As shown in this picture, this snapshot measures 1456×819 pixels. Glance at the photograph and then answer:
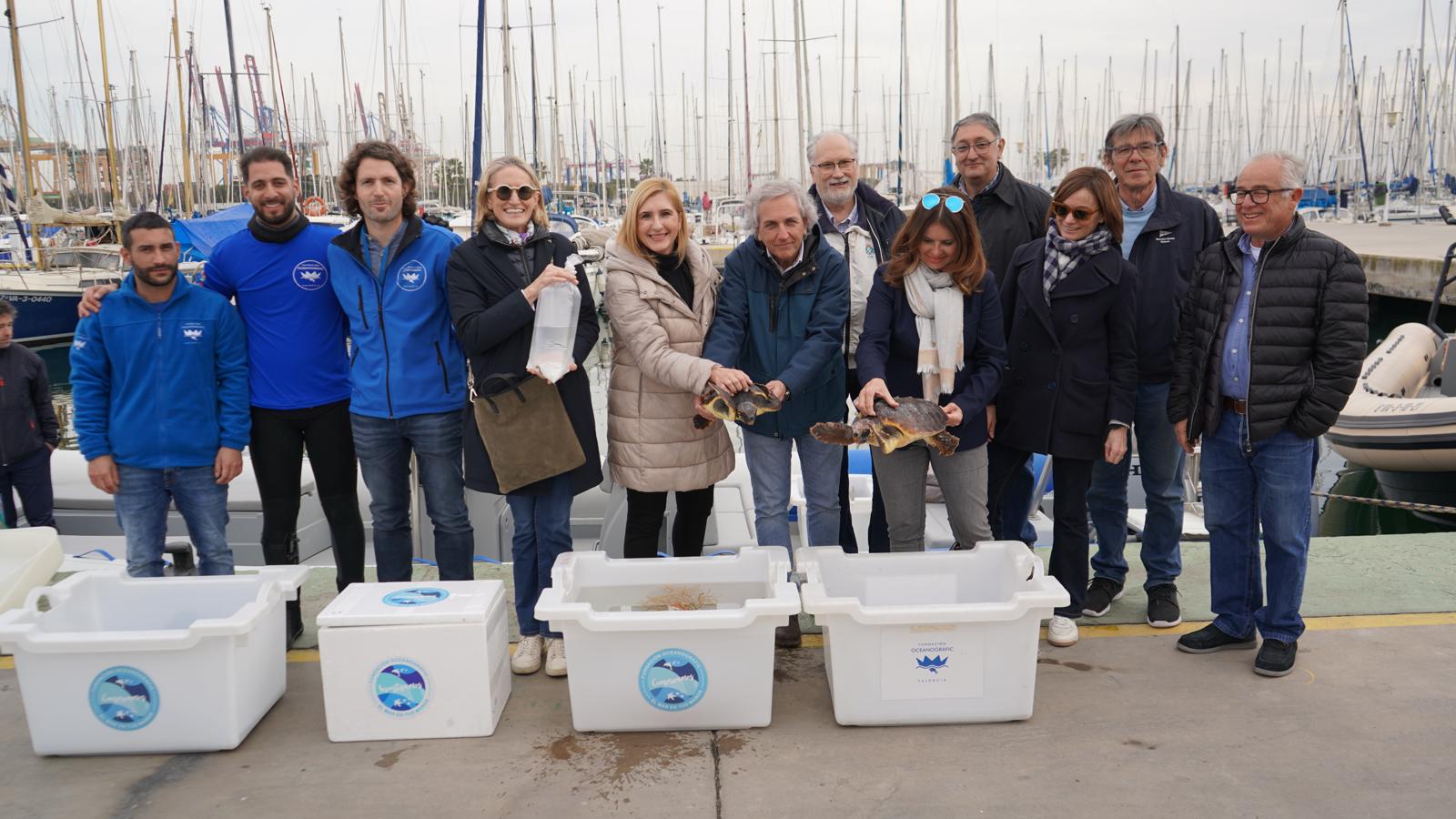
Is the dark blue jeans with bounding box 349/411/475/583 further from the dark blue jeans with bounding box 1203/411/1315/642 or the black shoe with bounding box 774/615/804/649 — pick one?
the dark blue jeans with bounding box 1203/411/1315/642

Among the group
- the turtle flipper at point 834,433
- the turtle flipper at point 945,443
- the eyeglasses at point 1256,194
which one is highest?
the eyeglasses at point 1256,194

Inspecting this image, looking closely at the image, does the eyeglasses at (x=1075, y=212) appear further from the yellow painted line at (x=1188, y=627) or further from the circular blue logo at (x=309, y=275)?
the circular blue logo at (x=309, y=275)

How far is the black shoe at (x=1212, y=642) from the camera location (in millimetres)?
3771

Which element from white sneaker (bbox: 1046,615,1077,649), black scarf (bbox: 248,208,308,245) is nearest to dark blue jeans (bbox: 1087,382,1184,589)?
white sneaker (bbox: 1046,615,1077,649)

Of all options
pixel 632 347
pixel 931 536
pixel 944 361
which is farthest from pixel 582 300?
pixel 931 536

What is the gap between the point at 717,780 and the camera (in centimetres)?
295

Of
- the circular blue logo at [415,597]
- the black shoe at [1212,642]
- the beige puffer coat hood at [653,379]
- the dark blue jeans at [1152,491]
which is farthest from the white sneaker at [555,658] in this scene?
the black shoe at [1212,642]

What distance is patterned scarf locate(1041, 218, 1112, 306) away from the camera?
360cm

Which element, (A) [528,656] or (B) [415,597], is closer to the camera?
(B) [415,597]

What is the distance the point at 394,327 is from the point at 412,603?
3.47 feet

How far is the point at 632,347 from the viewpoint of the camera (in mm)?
3648

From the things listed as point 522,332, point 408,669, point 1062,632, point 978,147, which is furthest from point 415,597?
point 978,147

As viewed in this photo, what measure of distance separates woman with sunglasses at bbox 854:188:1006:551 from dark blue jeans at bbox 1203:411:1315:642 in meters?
0.87

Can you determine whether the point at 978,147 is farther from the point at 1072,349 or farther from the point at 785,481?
the point at 785,481
